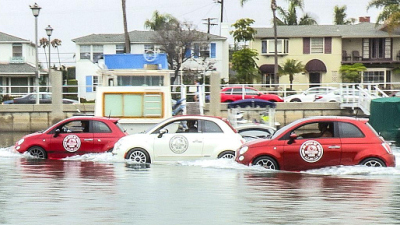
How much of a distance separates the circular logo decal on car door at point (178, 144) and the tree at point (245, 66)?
4490 centimetres

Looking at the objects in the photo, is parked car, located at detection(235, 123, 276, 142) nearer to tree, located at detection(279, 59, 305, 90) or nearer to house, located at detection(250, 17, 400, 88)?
tree, located at detection(279, 59, 305, 90)

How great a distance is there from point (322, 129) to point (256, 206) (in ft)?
20.3

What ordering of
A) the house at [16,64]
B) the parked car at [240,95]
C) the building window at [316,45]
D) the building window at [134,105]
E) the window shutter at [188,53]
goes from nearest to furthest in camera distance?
the building window at [134,105], the parked car at [240,95], the window shutter at [188,53], the house at [16,64], the building window at [316,45]

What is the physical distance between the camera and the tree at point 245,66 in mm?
64312

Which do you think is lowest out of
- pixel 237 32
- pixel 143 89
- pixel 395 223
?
pixel 395 223

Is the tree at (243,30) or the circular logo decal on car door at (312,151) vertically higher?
the tree at (243,30)

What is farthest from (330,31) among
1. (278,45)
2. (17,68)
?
(17,68)

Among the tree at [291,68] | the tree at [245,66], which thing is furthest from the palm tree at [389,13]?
the tree at [245,66]

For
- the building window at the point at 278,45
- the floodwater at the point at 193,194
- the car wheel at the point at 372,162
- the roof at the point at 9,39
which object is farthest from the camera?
the roof at the point at 9,39

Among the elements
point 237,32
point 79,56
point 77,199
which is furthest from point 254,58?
point 77,199

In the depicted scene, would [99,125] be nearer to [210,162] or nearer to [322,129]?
[210,162]

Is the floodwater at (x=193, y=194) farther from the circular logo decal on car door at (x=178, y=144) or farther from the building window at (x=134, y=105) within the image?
the building window at (x=134, y=105)

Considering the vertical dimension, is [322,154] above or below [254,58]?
below

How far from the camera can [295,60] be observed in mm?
67000
